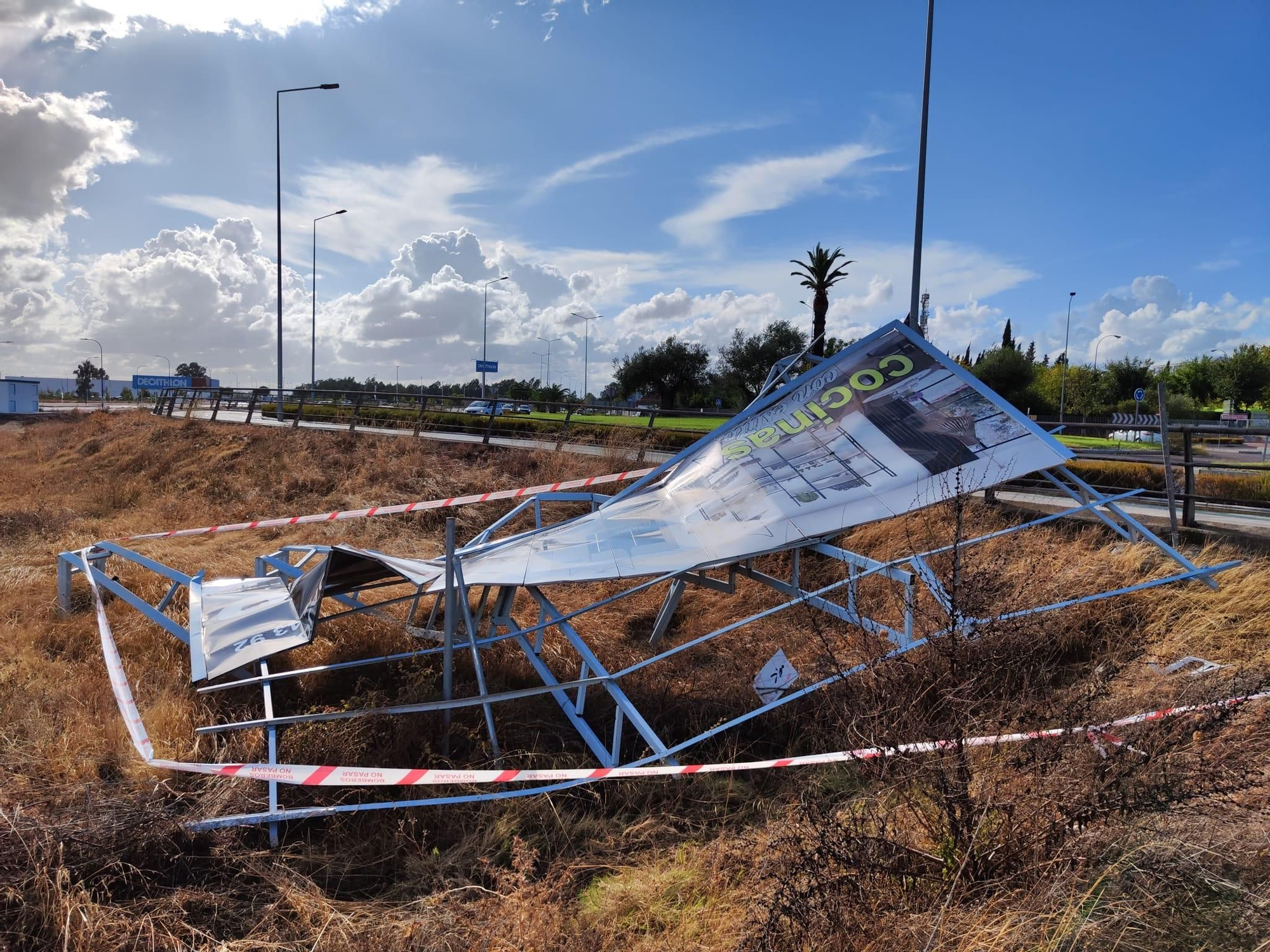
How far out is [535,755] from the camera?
453cm

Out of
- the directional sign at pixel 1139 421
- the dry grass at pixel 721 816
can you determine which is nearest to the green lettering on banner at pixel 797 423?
the dry grass at pixel 721 816

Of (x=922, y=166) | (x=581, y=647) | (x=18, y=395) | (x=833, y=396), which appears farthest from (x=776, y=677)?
(x=18, y=395)

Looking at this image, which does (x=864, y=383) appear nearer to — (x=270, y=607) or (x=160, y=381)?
(x=270, y=607)

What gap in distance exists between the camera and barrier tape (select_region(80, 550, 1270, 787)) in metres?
2.99

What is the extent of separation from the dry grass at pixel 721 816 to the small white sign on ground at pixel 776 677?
0.82 ft

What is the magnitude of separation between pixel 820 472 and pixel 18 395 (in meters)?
59.8

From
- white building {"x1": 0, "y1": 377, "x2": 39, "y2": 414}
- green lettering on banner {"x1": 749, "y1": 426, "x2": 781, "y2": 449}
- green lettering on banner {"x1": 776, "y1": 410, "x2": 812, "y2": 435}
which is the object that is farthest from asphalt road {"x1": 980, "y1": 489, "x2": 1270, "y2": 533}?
white building {"x1": 0, "y1": 377, "x2": 39, "y2": 414}

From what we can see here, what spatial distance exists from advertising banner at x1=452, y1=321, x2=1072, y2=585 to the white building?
56127 millimetres

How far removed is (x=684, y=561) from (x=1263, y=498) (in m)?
11.2

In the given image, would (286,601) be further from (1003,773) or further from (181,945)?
(1003,773)

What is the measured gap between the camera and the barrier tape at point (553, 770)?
2994mm

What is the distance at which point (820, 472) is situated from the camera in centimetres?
458

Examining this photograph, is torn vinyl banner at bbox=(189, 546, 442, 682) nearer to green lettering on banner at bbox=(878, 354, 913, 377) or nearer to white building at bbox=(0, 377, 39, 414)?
green lettering on banner at bbox=(878, 354, 913, 377)

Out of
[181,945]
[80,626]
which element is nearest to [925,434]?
[181,945]
